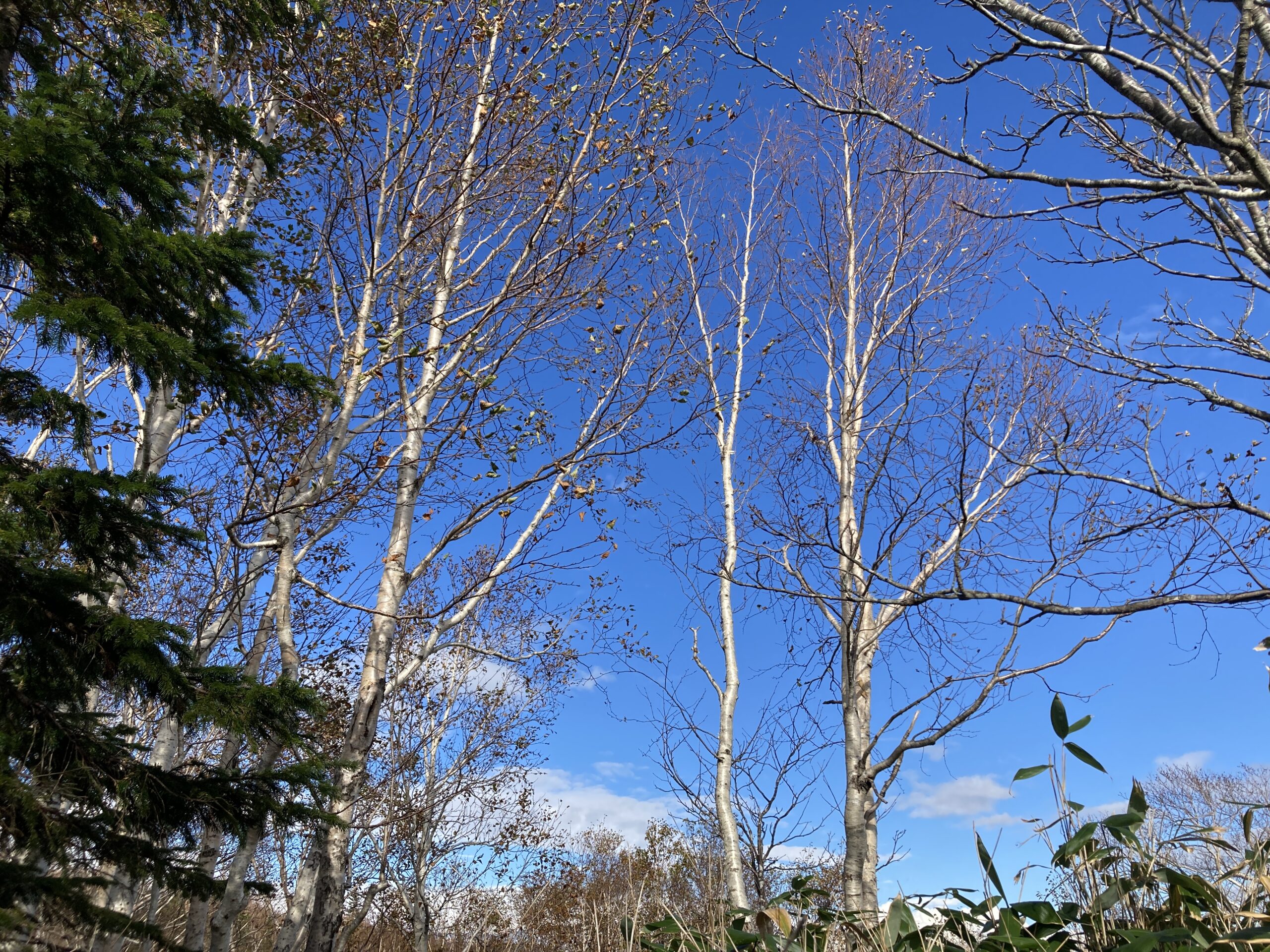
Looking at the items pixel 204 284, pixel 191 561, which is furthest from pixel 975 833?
pixel 191 561

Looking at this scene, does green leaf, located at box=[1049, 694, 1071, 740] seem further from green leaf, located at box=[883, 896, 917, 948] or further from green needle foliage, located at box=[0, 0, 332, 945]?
green needle foliage, located at box=[0, 0, 332, 945]

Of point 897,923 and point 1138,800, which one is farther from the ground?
point 1138,800

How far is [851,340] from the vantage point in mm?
8008

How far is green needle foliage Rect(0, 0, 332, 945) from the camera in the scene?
3.38 meters

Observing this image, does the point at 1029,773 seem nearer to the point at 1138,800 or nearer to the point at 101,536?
the point at 1138,800

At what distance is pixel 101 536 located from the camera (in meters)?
3.81

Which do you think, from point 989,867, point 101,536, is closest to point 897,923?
point 989,867

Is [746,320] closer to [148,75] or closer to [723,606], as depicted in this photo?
[723,606]

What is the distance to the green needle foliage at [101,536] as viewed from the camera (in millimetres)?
3375

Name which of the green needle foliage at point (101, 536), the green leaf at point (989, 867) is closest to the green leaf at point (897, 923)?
the green leaf at point (989, 867)

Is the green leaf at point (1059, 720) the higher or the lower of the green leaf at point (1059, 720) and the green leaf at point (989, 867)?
the higher

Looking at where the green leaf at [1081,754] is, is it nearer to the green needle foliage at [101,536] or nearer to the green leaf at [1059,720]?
the green leaf at [1059,720]

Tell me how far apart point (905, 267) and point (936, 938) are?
26.2 ft

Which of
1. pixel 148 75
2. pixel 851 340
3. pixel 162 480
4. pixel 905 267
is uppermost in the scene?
pixel 905 267
